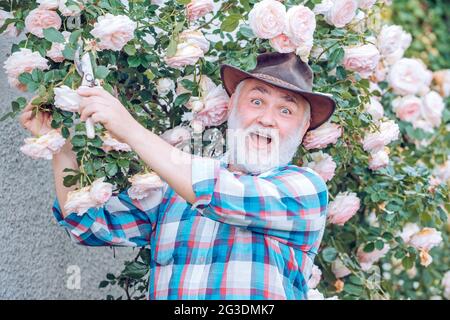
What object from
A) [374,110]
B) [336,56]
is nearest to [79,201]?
[336,56]

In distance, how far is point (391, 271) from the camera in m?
4.02

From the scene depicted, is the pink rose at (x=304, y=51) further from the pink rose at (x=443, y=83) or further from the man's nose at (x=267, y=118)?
the pink rose at (x=443, y=83)

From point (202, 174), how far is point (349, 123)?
2.66 ft

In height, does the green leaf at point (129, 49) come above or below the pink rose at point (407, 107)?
above

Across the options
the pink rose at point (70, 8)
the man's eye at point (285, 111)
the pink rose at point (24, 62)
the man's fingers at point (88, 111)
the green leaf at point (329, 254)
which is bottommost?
Answer: the green leaf at point (329, 254)

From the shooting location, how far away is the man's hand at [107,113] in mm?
2086

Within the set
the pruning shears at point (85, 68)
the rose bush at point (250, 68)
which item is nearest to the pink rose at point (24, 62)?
the rose bush at point (250, 68)

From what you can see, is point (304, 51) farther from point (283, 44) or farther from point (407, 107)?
point (407, 107)

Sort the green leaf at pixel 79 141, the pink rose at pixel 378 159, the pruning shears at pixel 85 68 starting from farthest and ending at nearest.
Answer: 1. the pink rose at pixel 378 159
2. the green leaf at pixel 79 141
3. the pruning shears at pixel 85 68

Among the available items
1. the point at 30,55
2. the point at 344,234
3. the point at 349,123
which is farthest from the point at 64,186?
the point at 344,234

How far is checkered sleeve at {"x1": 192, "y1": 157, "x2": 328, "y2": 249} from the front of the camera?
213cm

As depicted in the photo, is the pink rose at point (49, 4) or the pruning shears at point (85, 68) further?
the pink rose at point (49, 4)

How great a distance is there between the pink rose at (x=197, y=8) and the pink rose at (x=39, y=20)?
397 millimetres
